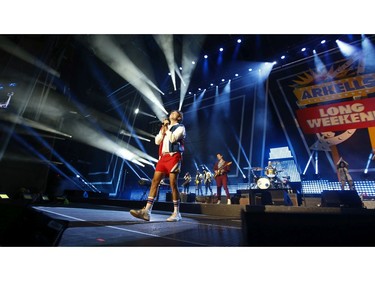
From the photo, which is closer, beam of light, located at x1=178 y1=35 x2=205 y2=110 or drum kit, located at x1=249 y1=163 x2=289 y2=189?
drum kit, located at x1=249 y1=163 x2=289 y2=189

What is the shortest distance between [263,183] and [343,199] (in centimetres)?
226

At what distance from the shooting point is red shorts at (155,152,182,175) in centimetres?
256

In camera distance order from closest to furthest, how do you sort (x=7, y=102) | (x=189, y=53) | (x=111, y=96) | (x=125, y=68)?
(x=7, y=102), (x=189, y=53), (x=125, y=68), (x=111, y=96)

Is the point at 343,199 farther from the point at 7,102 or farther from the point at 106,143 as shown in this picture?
the point at 106,143

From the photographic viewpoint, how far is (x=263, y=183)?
6.33m

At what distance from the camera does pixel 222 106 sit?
10.1 meters

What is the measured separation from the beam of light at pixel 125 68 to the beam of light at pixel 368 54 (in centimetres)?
896

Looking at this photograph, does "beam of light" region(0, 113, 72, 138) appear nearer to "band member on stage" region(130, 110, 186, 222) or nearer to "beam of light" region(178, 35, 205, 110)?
"beam of light" region(178, 35, 205, 110)

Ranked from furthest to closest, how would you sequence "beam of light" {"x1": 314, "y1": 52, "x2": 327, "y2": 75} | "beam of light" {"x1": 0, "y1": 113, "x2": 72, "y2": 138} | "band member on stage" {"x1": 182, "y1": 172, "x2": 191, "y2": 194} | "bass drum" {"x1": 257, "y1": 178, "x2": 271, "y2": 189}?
"band member on stage" {"x1": 182, "y1": 172, "x2": 191, "y2": 194}, "beam of light" {"x1": 0, "y1": 113, "x2": 72, "y2": 138}, "beam of light" {"x1": 314, "y1": 52, "x2": 327, "y2": 75}, "bass drum" {"x1": 257, "y1": 178, "x2": 271, "y2": 189}

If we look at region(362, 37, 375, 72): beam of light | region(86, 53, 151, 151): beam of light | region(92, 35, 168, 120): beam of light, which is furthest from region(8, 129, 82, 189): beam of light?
region(362, 37, 375, 72): beam of light

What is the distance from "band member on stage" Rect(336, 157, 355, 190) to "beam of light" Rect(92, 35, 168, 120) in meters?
8.60

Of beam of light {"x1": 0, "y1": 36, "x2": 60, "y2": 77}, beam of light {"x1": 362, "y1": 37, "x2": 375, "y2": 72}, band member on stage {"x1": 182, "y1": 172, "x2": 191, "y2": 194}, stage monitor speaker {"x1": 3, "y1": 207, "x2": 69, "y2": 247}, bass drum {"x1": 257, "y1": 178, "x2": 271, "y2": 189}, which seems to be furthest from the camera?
band member on stage {"x1": 182, "y1": 172, "x2": 191, "y2": 194}

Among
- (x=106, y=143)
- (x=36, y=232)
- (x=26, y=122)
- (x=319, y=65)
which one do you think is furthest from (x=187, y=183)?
(x=36, y=232)

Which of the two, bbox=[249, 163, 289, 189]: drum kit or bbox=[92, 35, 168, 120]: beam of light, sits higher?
bbox=[92, 35, 168, 120]: beam of light
